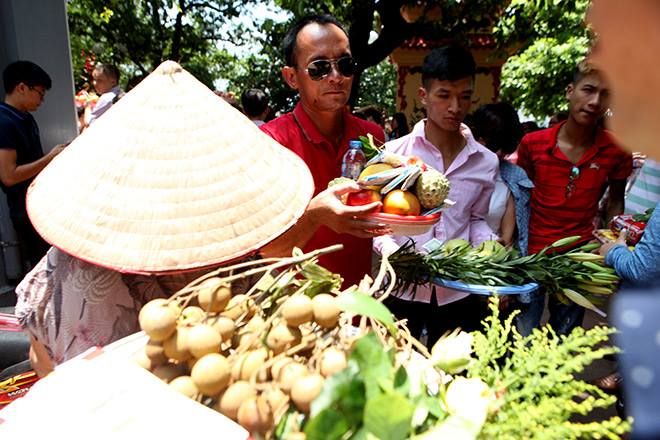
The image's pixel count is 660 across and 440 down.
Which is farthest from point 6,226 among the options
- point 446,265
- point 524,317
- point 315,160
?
point 524,317

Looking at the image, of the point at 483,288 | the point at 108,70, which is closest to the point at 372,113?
the point at 108,70

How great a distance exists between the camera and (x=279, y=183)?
1122 millimetres

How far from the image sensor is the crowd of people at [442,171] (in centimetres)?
173

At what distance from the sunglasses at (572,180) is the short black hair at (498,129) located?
46 centimetres

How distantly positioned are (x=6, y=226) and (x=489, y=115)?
4850mm

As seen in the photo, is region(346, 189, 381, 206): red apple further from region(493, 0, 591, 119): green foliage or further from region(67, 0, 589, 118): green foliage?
region(493, 0, 591, 119): green foliage

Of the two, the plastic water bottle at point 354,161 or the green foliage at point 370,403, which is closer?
the green foliage at point 370,403

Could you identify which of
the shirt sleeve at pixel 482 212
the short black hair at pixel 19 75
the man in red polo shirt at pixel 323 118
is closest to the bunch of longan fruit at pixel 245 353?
the man in red polo shirt at pixel 323 118

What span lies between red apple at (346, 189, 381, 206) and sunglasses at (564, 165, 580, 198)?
6.97ft

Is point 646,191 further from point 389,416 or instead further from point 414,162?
point 389,416

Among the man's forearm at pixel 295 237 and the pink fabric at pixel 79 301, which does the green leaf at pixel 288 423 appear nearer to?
the pink fabric at pixel 79 301

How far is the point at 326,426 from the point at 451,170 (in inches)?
A: 80.6

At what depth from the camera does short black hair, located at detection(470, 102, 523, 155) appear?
3.35 metres

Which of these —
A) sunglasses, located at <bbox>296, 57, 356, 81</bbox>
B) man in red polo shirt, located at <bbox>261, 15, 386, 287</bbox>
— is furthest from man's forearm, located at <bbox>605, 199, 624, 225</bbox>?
sunglasses, located at <bbox>296, 57, 356, 81</bbox>
